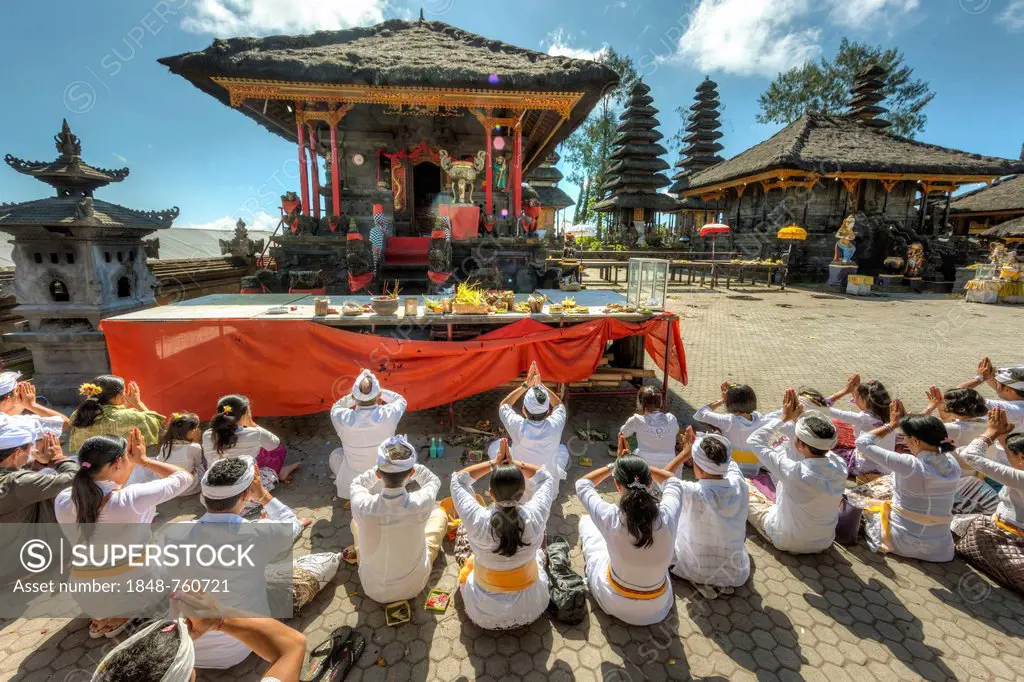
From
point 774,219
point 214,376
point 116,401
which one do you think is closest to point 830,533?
point 116,401

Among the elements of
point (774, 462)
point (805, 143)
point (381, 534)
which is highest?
point (805, 143)

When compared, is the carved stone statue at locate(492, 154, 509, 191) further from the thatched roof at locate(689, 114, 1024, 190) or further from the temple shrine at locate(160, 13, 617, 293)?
the thatched roof at locate(689, 114, 1024, 190)

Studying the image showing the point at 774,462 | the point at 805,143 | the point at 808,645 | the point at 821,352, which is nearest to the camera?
the point at 808,645

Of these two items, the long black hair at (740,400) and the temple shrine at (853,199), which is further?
the temple shrine at (853,199)

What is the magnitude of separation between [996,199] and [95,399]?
43.5 m

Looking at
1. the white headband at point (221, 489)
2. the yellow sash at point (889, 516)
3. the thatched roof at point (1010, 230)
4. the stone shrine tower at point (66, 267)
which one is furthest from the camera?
the thatched roof at point (1010, 230)

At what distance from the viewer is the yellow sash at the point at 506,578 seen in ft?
10.3

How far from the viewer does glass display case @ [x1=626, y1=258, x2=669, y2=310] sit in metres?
7.12

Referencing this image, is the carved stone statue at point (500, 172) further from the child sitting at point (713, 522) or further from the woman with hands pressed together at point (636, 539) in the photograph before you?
the woman with hands pressed together at point (636, 539)

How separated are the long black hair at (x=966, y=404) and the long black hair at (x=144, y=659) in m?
6.14

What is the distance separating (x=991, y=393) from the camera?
8.12 meters

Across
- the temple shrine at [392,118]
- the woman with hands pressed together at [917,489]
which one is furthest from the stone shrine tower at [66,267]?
the woman with hands pressed together at [917,489]

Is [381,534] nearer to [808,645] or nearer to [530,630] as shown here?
[530,630]

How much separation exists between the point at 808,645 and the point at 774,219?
25882mm
